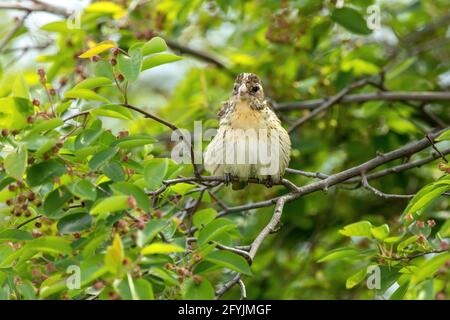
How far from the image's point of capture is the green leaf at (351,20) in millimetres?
5668

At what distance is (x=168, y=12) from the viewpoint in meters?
6.80

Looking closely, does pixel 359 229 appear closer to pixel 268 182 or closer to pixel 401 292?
pixel 401 292

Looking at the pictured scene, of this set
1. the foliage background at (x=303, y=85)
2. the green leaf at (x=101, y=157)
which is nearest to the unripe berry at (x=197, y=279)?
the green leaf at (x=101, y=157)

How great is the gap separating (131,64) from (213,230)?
851mm

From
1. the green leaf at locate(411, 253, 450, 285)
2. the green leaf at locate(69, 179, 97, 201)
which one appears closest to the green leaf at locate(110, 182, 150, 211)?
the green leaf at locate(69, 179, 97, 201)

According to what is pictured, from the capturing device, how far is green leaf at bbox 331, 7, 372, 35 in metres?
5.67

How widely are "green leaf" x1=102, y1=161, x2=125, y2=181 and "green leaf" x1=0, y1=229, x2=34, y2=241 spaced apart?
0.45 m

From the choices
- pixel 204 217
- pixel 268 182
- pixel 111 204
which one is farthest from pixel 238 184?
pixel 111 204

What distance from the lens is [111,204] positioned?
9.78 feet

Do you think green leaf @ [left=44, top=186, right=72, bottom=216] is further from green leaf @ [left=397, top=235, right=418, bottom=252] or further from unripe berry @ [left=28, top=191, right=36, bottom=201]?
green leaf @ [left=397, top=235, right=418, bottom=252]

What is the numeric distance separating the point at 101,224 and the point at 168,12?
3.89 meters

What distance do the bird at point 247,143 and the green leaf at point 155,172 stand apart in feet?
4.68

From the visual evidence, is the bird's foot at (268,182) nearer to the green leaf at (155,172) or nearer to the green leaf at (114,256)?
the green leaf at (155,172)
